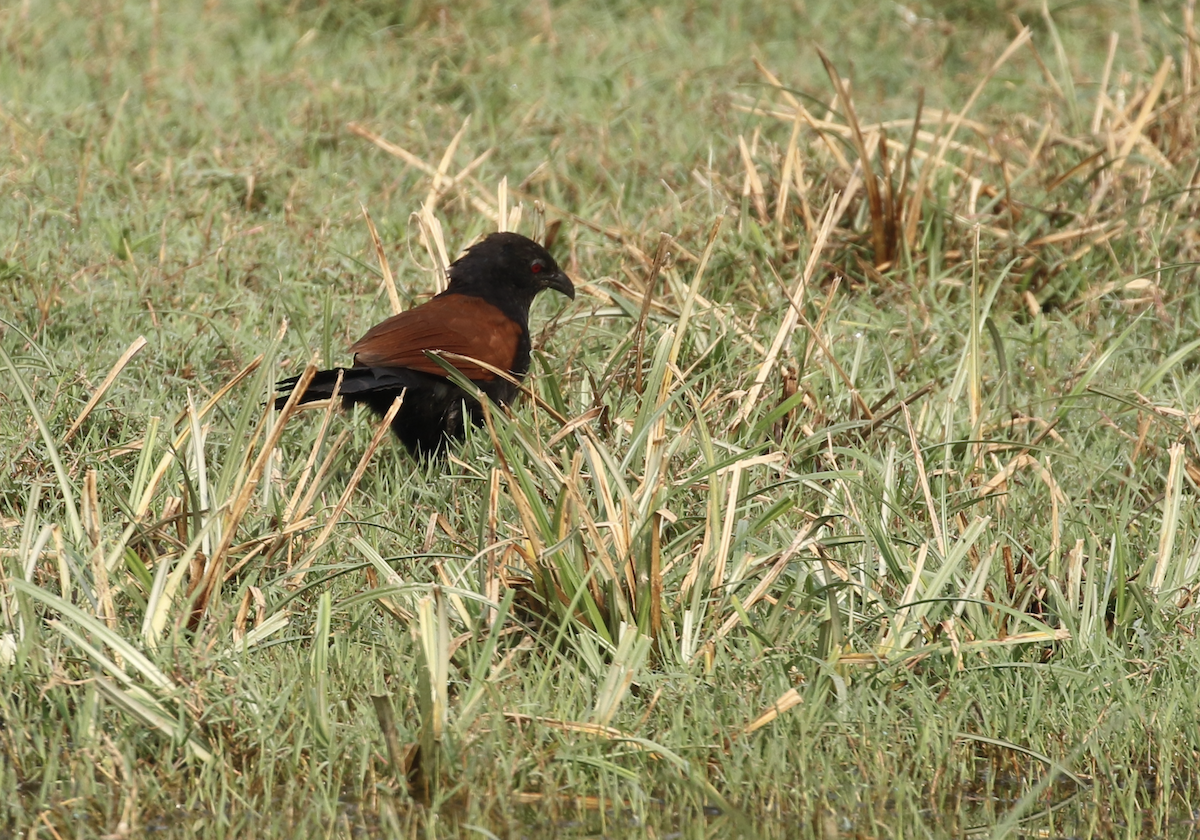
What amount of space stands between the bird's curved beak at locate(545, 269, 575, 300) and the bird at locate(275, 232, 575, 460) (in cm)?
3

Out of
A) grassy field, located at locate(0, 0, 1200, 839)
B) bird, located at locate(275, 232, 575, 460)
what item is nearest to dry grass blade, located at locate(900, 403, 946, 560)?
grassy field, located at locate(0, 0, 1200, 839)

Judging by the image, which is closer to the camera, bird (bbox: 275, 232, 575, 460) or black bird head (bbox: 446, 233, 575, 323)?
bird (bbox: 275, 232, 575, 460)

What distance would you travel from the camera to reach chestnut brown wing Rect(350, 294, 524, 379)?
3816mm

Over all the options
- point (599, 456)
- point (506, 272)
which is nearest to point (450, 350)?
point (506, 272)

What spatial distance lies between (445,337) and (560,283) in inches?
23.9

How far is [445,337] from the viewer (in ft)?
13.0

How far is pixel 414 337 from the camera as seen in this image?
389 centimetres

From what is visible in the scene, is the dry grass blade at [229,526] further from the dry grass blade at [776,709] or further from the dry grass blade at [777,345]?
the dry grass blade at [777,345]

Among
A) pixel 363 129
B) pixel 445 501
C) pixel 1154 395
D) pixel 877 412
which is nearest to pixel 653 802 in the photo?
pixel 445 501

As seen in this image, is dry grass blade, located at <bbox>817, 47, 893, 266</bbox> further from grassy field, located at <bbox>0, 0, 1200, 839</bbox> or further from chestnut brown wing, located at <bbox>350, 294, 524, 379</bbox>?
chestnut brown wing, located at <bbox>350, 294, 524, 379</bbox>

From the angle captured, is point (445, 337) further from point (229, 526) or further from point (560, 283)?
point (229, 526)

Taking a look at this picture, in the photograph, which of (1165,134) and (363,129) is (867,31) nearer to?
(1165,134)

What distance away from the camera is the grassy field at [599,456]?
2572 mm

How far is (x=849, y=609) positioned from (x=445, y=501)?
1108 mm
